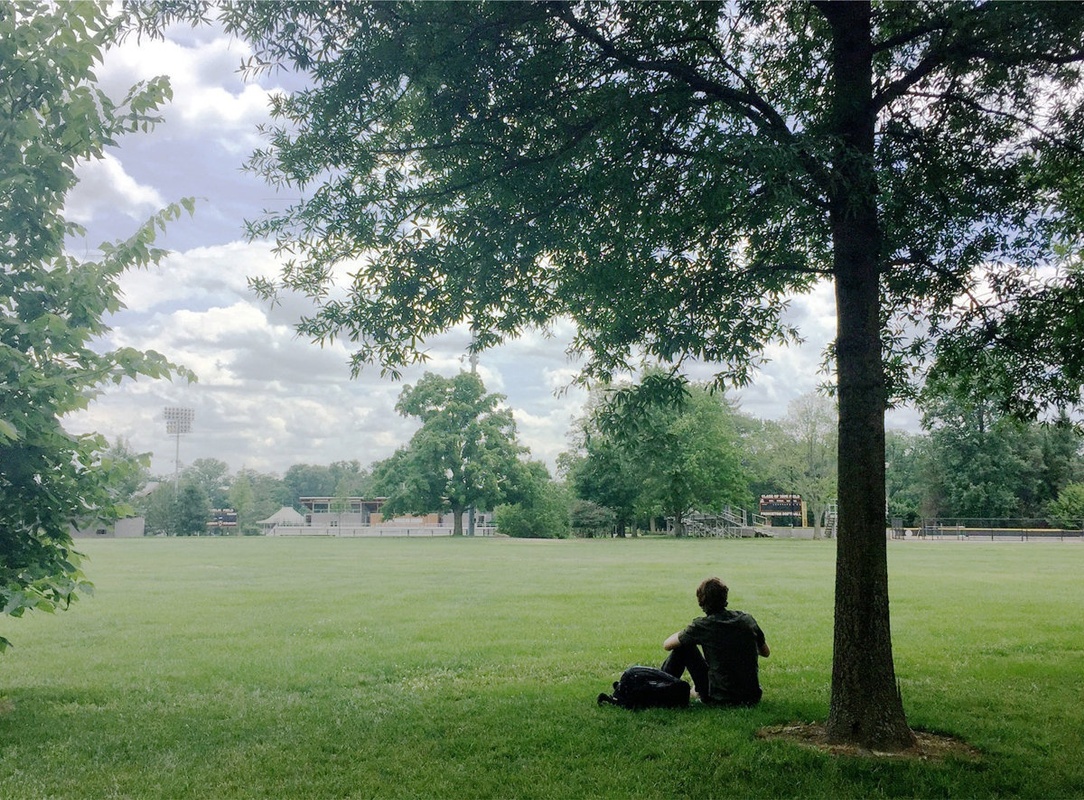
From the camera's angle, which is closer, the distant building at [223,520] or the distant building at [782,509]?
the distant building at [782,509]

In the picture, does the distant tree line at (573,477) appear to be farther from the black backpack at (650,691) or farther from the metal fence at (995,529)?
the black backpack at (650,691)

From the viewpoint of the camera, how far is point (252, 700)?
8.72m

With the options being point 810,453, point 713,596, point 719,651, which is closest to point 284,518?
point 810,453

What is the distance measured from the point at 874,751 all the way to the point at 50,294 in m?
8.08

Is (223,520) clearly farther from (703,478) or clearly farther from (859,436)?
(859,436)

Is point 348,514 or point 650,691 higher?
point 650,691

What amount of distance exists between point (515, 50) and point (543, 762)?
223 inches

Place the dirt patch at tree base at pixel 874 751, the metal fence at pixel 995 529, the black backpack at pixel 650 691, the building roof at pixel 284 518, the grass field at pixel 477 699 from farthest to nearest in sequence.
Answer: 1. the building roof at pixel 284 518
2. the metal fence at pixel 995 529
3. the black backpack at pixel 650 691
4. the dirt patch at tree base at pixel 874 751
5. the grass field at pixel 477 699

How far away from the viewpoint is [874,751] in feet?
21.4

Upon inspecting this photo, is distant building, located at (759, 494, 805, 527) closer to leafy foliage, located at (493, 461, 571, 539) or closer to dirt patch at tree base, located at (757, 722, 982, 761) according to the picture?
leafy foliage, located at (493, 461, 571, 539)

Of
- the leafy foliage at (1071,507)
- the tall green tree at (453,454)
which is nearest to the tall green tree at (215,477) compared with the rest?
the tall green tree at (453,454)

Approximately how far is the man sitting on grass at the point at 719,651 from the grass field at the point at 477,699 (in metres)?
0.24

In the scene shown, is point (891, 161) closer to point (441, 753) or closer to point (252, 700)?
point (441, 753)

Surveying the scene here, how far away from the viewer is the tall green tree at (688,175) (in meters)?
6.72
